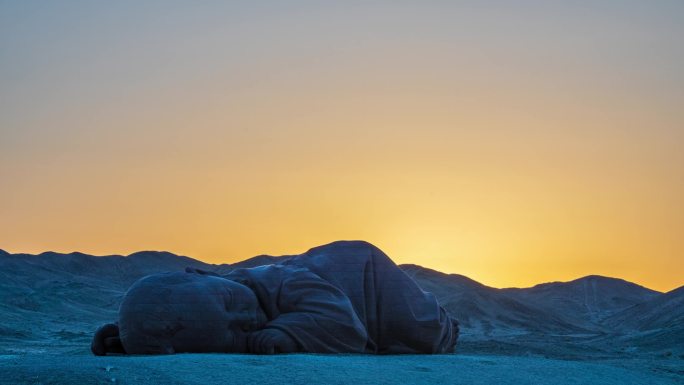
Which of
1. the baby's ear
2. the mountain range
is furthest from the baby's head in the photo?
the mountain range

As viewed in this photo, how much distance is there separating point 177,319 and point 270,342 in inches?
48.5

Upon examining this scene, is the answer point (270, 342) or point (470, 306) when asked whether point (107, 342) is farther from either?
point (470, 306)

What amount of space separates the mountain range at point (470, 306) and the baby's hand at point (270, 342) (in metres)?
6.16

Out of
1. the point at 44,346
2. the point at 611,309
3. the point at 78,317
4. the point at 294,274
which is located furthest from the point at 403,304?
the point at 611,309

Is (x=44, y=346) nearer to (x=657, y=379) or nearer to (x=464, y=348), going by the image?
(x=464, y=348)

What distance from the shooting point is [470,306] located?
40.6 m

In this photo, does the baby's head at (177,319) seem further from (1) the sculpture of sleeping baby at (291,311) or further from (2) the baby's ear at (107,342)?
(2) the baby's ear at (107,342)

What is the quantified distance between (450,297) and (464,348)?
2442cm

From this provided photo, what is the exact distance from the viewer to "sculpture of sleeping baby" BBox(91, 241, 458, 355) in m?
13.2

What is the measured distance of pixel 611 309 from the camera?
5550 centimetres

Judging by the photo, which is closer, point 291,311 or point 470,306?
point 291,311

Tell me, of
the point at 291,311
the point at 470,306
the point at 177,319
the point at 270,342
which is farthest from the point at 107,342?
the point at 470,306

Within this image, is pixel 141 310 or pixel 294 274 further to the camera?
pixel 294 274

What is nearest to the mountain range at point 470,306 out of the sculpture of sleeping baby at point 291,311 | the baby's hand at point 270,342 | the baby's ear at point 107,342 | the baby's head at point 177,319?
the sculpture of sleeping baby at point 291,311
